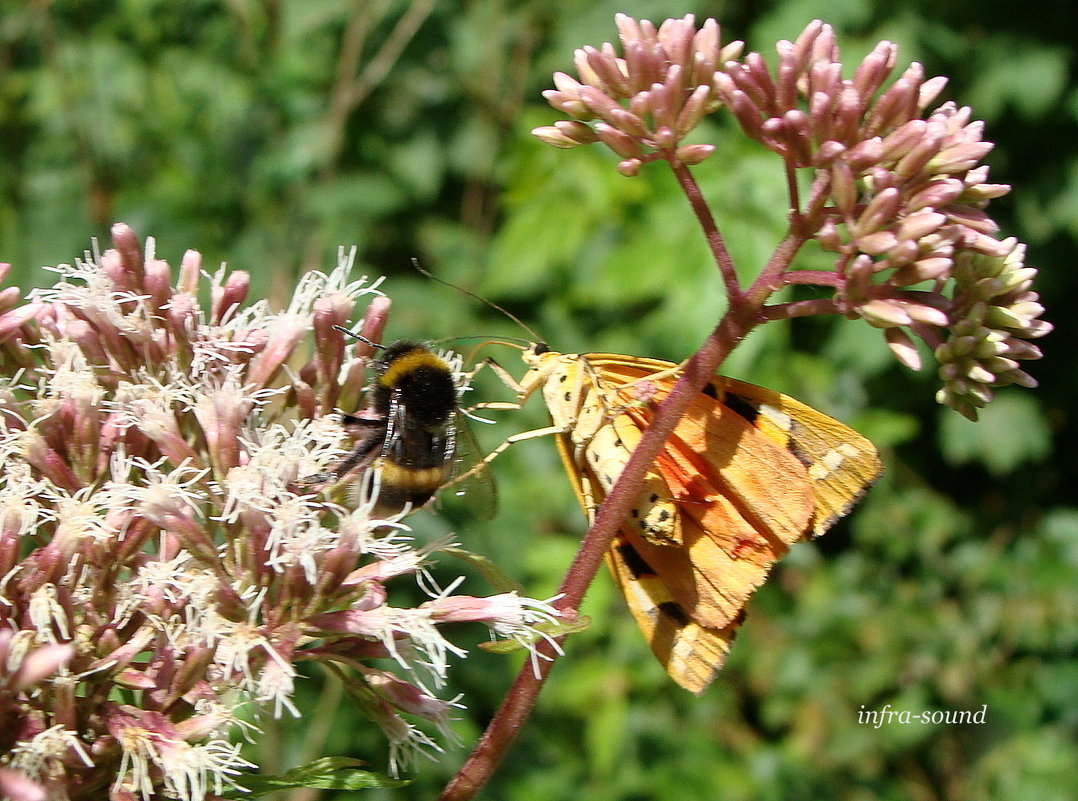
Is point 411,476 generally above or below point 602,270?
above

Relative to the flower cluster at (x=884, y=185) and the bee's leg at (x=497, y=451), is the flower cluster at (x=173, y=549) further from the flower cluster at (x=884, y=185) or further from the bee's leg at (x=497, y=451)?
the flower cluster at (x=884, y=185)

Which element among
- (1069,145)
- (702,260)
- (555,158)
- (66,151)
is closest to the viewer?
(702,260)

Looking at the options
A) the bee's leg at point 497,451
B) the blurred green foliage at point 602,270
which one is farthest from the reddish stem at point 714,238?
the blurred green foliage at point 602,270

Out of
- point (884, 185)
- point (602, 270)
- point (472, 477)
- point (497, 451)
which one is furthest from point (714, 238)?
point (602, 270)

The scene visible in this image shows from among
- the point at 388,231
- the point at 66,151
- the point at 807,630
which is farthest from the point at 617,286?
the point at 66,151

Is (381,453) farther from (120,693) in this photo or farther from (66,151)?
(66,151)

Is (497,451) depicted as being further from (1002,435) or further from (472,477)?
(1002,435)
